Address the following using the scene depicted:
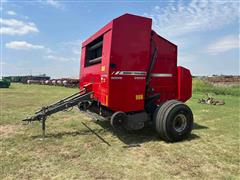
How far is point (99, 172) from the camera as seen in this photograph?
409 centimetres

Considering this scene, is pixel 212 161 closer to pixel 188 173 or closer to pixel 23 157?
pixel 188 173

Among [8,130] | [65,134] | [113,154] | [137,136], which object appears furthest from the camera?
[8,130]

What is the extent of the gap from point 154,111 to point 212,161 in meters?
2.07

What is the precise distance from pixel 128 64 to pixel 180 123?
80.6 inches

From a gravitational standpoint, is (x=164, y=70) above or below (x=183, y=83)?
above

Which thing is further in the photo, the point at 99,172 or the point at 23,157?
the point at 23,157

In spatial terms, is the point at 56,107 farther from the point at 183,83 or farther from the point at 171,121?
the point at 183,83

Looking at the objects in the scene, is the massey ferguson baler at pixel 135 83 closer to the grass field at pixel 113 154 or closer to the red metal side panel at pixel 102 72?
the red metal side panel at pixel 102 72

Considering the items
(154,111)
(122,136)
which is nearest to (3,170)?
(122,136)

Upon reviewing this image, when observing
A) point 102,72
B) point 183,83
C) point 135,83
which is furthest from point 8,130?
point 183,83

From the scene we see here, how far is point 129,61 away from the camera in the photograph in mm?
5766

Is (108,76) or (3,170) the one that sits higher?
(108,76)

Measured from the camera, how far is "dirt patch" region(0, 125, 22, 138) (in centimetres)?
655

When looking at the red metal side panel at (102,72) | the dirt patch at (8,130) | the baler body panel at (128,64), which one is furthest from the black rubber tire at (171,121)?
the dirt patch at (8,130)
